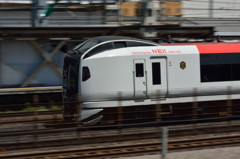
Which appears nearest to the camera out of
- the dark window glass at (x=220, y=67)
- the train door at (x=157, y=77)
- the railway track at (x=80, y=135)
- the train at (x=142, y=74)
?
the railway track at (x=80, y=135)

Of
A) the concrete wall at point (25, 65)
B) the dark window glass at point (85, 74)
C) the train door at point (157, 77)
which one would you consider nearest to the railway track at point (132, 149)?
the train door at point (157, 77)

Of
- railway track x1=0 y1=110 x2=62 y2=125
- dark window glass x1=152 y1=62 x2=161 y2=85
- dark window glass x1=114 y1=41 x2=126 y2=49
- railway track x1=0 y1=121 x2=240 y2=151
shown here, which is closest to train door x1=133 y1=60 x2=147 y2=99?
dark window glass x1=152 y1=62 x2=161 y2=85

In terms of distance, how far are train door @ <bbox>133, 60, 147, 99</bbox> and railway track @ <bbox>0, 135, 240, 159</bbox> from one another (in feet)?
7.09

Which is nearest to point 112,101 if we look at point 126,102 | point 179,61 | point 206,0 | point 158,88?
point 126,102

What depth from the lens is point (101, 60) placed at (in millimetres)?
10523

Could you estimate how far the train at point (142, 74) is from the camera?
10469mm

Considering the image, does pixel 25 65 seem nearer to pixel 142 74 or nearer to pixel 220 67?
pixel 142 74

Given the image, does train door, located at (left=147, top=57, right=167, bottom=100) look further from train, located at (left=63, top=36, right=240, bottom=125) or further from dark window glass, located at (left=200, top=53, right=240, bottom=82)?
dark window glass, located at (left=200, top=53, right=240, bottom=82)

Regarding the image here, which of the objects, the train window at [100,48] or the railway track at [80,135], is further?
the train window at [100,48]

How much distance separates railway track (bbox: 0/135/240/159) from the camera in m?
7.84

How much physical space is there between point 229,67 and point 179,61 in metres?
1.86

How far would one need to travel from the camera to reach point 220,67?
12.0 meters

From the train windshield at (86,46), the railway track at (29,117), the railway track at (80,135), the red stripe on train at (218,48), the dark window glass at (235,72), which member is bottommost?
the railway track at (80,135)

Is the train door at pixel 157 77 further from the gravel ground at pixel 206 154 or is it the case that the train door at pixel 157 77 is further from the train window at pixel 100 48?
the gravel ground at pixel 206 154
